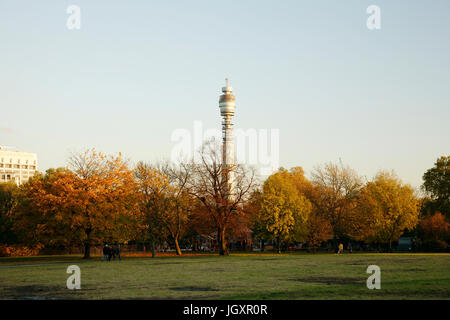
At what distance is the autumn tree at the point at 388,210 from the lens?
71375mm

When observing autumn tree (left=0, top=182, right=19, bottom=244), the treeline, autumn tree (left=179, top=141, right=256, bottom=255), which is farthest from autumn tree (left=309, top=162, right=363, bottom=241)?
autumn tree (left=0, top=182, right=19, bottom=244)

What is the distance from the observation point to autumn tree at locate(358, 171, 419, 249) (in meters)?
71.4

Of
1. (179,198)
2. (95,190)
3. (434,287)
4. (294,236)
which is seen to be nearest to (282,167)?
(294,236)

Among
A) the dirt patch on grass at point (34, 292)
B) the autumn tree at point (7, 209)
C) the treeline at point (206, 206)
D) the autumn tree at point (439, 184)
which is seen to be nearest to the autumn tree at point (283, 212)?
the treeline at point (206, 206)

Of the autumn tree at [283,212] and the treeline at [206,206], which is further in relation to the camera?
the autumn tree at [283,212]

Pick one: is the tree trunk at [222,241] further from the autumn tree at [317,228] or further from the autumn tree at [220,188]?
the autumn tree at [317,228]

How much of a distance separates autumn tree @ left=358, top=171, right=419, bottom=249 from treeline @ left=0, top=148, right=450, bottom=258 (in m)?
0.14

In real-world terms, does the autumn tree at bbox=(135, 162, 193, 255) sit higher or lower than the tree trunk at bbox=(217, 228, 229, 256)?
higher

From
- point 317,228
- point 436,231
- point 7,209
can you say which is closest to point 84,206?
point 7,209

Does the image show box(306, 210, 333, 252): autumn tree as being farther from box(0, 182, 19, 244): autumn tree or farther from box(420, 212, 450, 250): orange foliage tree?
box(0, 182, 19, 244): autumn tree

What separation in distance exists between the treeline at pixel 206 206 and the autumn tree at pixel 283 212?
0.50ft

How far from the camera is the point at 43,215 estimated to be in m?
52.7

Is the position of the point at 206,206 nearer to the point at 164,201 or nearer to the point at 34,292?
the point at 164,201
